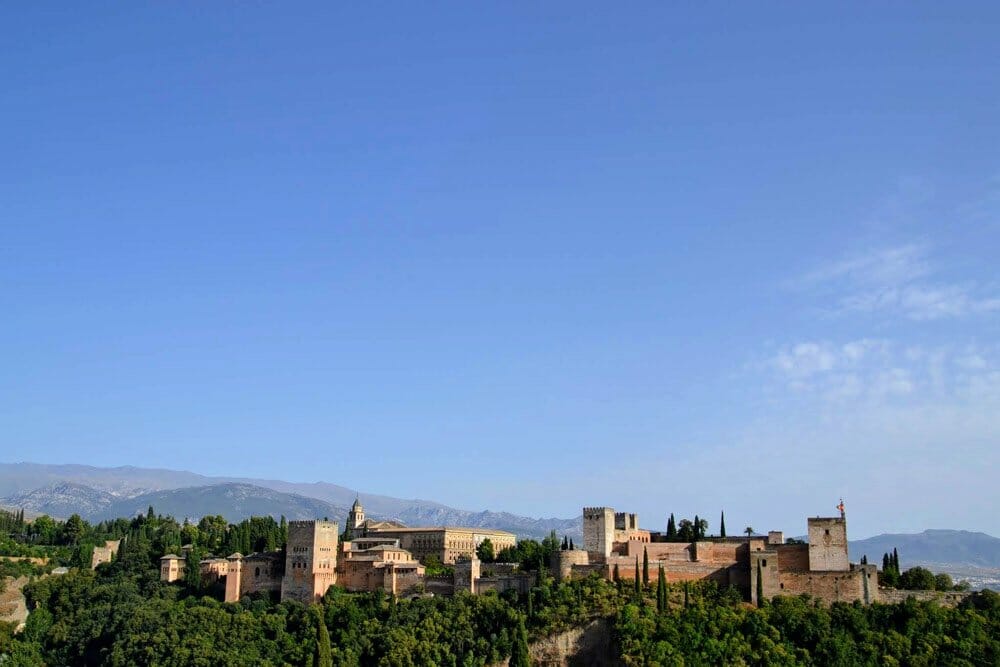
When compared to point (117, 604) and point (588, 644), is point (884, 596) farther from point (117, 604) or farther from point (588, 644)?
point (117, 604)

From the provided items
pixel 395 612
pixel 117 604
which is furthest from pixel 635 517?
pixel 117 604

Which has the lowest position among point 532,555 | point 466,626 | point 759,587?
point 466,626

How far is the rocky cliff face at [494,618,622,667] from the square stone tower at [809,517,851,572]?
453 inches

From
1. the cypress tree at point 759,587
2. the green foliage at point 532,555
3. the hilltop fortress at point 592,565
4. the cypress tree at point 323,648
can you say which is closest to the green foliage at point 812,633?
the cypress tree at point 759,587

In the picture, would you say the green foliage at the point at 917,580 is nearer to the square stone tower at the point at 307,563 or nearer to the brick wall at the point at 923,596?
the brick wall at the point at 923,596

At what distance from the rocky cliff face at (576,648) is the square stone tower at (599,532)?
6.65 m

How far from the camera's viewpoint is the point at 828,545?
5484 cm

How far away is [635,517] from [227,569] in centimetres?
2671

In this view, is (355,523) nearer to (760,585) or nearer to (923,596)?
(760,585)

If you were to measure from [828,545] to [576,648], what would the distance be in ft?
46.9

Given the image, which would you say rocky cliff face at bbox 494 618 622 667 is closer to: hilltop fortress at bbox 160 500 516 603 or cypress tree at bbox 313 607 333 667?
hilltop fortress at bbox 160 500 516 603

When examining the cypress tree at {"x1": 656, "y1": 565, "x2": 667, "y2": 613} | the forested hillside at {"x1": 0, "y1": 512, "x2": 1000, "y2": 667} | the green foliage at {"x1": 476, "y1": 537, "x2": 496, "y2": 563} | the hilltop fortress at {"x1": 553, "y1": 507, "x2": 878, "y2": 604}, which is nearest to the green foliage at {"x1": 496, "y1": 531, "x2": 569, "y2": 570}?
the forested hillside at {"x1": 0, "y1": 512, "x2": 1000, "y2": 667}

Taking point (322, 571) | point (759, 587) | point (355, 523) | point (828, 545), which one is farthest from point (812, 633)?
point (355, 523)

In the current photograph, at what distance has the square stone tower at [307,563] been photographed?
6369 centimetres
